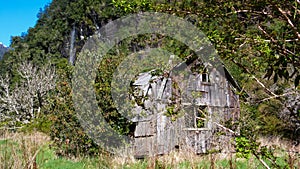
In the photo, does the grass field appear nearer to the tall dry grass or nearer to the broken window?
the tall dry grass

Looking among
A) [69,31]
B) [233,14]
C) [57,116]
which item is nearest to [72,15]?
[69,31]

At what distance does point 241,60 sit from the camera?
2.47 metres

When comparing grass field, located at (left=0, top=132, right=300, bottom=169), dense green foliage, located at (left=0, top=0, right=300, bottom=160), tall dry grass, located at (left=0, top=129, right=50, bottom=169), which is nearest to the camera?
dense green foliage, located at (left=0, top=0, right=300, bottom=160)

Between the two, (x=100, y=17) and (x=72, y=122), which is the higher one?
(x=100, y=17)

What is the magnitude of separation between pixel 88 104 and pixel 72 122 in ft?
2.95

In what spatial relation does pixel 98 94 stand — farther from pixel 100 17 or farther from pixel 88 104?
pixel 100 17

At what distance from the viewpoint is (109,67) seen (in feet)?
30.3

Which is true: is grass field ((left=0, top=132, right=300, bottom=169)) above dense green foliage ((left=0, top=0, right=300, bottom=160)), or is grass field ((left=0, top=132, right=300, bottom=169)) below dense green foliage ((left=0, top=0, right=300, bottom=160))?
below

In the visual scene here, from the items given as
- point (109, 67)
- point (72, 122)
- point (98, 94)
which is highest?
point (109, 67)

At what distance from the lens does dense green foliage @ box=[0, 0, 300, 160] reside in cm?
209

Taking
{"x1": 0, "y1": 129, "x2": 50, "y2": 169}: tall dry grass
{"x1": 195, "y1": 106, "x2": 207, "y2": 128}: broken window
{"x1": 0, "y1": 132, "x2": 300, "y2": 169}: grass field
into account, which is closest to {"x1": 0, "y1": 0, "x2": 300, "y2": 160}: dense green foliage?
{"x1": 195, "y1": 106, "x2": 207, "y2": 128}: broken window

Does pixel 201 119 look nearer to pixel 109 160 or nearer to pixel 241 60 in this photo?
pixel 241 60

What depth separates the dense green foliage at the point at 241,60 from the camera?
209cm

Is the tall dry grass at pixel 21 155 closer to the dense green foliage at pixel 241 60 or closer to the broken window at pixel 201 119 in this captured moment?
the broken window at pixel 201 119
